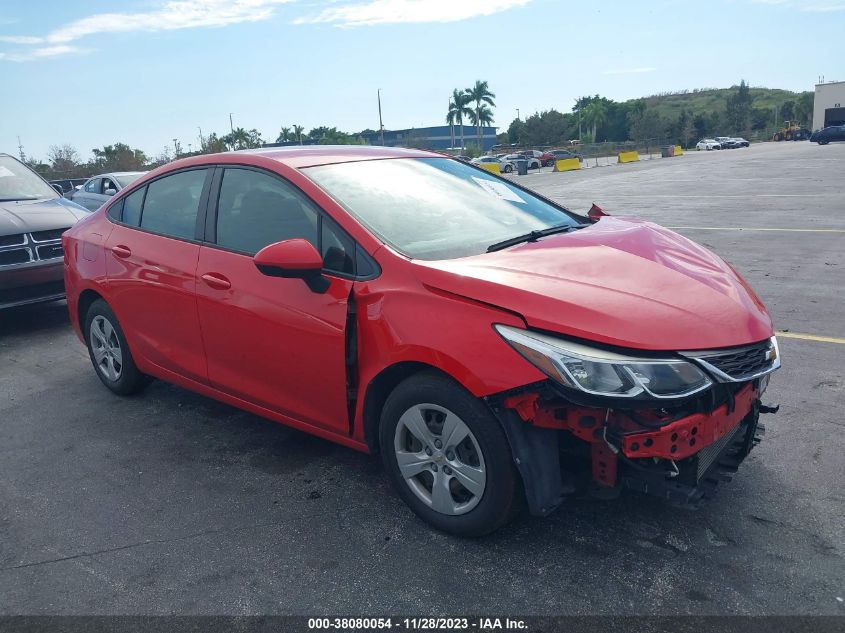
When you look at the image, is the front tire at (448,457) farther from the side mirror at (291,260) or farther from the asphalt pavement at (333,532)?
the side mirror at (291,260)

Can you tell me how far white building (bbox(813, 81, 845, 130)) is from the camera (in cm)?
9025

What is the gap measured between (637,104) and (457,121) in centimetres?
4536

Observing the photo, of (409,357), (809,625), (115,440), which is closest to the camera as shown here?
(809,625)

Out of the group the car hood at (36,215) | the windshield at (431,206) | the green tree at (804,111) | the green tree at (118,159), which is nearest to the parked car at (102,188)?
the car hood at (36,215)

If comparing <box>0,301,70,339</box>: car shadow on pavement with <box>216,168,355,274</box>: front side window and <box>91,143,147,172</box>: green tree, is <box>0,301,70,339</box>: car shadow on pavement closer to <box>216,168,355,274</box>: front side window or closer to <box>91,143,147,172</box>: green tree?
<box>216,168,355,274</box>: front side window

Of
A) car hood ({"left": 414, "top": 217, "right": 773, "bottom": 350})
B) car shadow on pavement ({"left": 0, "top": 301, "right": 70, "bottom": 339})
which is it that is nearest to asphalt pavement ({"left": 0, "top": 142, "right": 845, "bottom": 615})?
car hood ({"left": 414, "top": 217, "right": 773, "bottom": 350})

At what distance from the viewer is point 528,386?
8.70ft

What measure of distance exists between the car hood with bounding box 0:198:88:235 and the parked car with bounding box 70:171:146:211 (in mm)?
6213

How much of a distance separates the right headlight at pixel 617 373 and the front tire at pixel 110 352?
3.27m

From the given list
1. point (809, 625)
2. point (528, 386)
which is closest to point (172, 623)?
point (528, 386)

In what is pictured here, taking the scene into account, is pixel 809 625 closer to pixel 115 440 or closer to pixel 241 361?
pixel 241 361

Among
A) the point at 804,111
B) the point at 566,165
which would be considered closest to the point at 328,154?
the point at 566,165

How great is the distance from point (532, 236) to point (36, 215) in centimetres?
575

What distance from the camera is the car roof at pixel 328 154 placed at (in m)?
3.84
